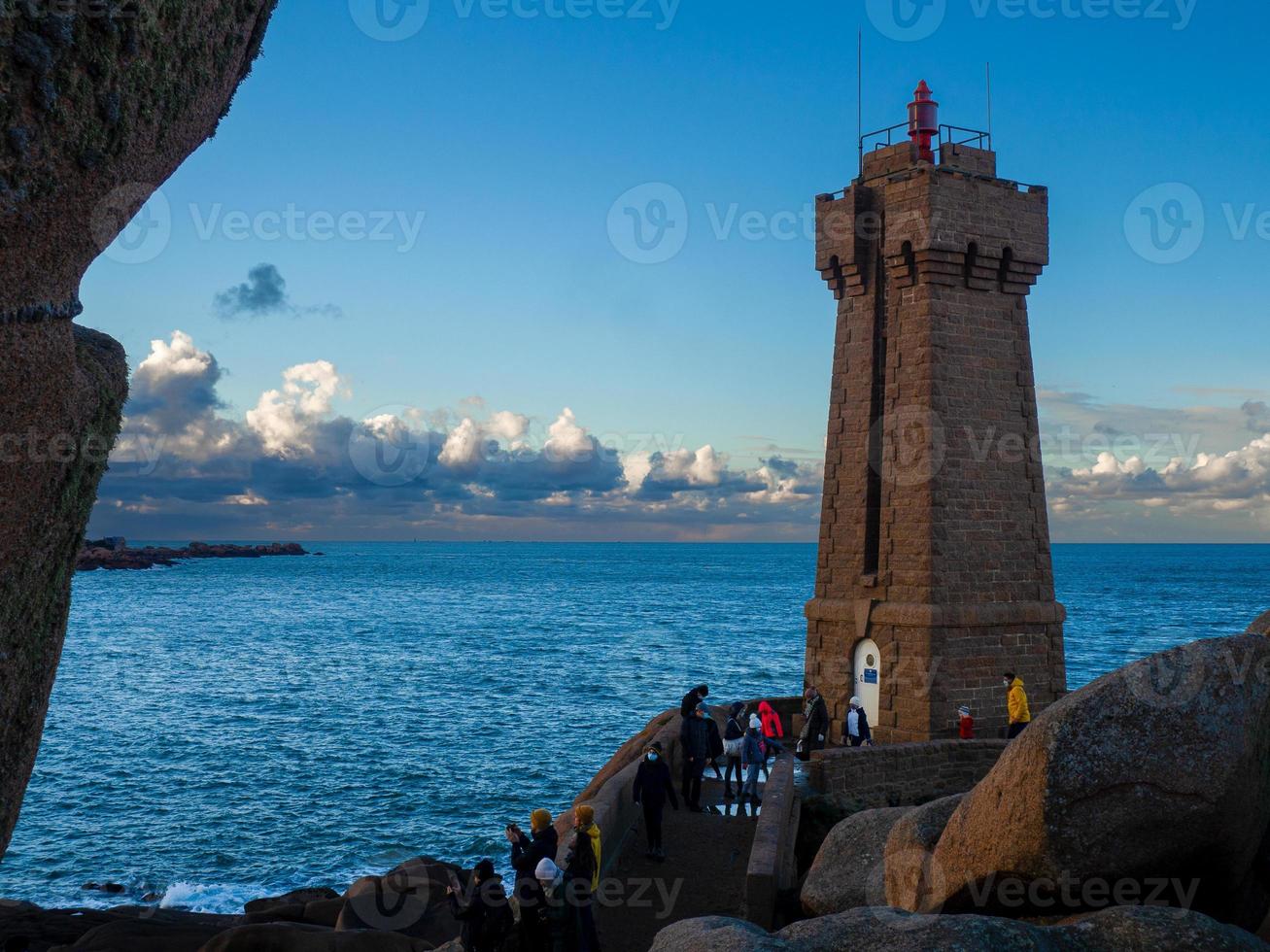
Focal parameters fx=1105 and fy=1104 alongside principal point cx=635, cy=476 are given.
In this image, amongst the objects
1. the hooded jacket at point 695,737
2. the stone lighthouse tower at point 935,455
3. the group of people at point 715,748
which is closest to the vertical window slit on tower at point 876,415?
the stone lighthouse tower at point 935,455

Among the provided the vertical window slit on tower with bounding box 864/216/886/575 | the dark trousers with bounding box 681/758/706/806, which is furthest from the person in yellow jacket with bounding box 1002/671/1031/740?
the dark trousers with bounding box 681/758/706/806

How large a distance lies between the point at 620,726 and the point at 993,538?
24.1 m

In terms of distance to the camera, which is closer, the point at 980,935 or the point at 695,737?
the point at 980,935

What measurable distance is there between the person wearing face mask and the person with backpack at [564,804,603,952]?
3.42 meters

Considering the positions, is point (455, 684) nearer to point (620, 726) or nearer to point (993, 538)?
point (620, 726)

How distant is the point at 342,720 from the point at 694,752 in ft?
113

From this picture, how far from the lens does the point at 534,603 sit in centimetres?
12775

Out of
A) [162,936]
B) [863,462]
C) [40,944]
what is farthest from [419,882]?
[863,462]

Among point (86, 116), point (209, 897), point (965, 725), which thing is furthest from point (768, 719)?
point (86, 116)

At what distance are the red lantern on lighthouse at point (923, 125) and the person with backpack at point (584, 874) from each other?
18590 mm

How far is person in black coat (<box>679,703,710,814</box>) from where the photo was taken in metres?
16.7

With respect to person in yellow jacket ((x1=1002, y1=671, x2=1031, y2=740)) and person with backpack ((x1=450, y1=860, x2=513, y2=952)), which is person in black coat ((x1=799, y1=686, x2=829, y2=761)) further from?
person with backpack ((x1=450, y1=860, x2=513, y2=952))

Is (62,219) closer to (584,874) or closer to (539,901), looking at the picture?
(539,901)

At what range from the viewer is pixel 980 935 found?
6.34 meters
